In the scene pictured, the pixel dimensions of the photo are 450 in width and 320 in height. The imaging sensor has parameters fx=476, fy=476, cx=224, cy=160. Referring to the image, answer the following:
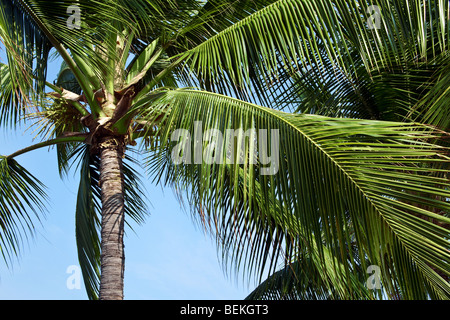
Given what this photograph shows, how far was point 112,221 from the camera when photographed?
12.9 ft

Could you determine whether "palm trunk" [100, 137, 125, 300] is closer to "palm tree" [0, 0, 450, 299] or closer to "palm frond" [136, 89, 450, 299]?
"palm tree" [0, 0, 450, 299]

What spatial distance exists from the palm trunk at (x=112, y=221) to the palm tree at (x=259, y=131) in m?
0.01

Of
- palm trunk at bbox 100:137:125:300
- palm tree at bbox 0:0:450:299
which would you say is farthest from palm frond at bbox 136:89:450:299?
palm trunk at bbox 100:137:125:300

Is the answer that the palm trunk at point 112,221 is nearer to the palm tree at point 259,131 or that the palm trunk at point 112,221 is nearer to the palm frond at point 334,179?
the palm tree at point 259,131

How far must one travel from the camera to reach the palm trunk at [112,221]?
370 centimetres

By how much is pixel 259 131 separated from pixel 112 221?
151 centimetres

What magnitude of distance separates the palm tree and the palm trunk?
13 millimetres

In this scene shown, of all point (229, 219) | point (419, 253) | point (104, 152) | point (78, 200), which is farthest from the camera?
point (78, 200)

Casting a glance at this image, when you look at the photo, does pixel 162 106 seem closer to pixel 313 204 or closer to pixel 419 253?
pixel 313 204

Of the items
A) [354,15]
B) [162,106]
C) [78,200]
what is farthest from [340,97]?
[78,200]

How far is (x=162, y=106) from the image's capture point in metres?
3.78

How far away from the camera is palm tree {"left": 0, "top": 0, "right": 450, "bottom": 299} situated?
2852 mm

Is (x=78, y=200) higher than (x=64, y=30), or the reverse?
(x=64, y=30)
